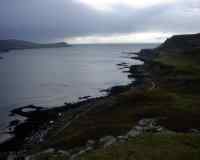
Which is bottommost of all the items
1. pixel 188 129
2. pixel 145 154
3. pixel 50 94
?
pixel 50 94

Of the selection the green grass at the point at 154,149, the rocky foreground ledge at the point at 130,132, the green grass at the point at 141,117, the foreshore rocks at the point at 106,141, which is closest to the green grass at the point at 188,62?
the green grass at the point at 141,117

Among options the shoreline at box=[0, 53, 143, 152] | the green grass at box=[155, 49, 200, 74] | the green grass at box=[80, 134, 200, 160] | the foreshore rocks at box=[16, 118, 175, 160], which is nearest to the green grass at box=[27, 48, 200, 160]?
the green grass at box=[80, 134, 200, 160]

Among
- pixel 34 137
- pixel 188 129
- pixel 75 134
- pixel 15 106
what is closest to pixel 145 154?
pixel 188 129

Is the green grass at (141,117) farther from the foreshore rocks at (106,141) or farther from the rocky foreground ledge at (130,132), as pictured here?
the foreshore rocks at (106,141)

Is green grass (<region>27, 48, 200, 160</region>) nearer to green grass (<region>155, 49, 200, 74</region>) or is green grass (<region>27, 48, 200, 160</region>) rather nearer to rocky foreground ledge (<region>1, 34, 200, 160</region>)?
rocky foreground ledge (<region>1, 34, 200, 160</region>)

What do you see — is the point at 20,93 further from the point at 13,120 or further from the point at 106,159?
the point at 106,159

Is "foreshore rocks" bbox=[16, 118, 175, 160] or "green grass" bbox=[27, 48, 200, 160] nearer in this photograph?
"green grass" bbox=[27, 48, 200, 160]

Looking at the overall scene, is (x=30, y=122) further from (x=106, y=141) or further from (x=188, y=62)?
(x=188, y=62)

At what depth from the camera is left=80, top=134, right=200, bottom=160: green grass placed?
71.5 feet

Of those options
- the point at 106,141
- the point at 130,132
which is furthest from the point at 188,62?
the point at 106,141

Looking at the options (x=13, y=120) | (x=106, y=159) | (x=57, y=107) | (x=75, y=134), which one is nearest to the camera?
(x=106, y=159)

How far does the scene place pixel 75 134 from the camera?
1473 inches

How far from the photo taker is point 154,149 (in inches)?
914

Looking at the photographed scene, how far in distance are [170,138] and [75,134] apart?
14.6 metres
